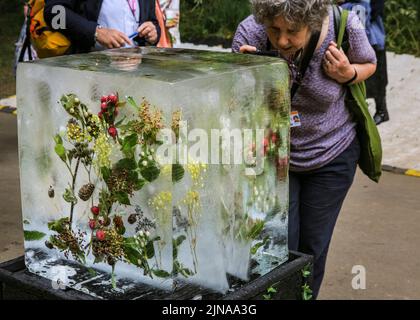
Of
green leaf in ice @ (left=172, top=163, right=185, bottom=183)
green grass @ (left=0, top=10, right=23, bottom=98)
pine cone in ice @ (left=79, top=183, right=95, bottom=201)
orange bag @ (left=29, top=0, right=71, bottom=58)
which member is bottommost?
green grass @ (left=0, top=10, right=23, bottom=98)

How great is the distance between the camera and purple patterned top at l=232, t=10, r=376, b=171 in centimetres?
281

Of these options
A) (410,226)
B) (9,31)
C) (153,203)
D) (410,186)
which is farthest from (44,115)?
(9,31)

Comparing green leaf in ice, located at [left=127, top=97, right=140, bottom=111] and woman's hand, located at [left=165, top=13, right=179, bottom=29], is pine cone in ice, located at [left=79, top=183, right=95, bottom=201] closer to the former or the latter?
green leaf in ice, located at [left=127, top=97, right=140, bottom=111]

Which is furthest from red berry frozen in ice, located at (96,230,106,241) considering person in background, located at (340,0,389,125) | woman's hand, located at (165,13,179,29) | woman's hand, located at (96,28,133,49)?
person in background, located at (340,0,389,125)

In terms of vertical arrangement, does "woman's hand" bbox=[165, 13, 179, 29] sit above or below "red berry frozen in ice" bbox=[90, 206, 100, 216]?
above

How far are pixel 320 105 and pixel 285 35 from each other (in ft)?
1.17

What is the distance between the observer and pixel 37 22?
11.9 ft

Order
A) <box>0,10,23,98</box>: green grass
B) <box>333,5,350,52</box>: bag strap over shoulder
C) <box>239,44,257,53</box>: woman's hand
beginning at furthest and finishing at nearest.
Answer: <box>0,10,23,98</box>: green grass, <box>333,5,350,52</box>: bag strap over shoulder, <box>239,44,257,53</box>: woman's hand

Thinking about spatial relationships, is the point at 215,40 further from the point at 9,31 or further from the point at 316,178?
the point at 316,178

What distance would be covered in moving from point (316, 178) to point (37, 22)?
1.47m

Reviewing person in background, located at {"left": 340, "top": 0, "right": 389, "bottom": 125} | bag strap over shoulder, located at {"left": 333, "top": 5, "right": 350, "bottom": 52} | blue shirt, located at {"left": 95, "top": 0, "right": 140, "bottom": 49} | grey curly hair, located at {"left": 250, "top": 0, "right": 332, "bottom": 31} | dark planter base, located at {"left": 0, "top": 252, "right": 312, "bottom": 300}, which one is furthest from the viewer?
person in background, located at {"left": 340, "top": 0, "right": 389, "bottom": 125}

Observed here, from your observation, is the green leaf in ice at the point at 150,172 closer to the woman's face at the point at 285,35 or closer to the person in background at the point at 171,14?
the woman's face at the point at 285,35

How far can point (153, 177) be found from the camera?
1.95 metres

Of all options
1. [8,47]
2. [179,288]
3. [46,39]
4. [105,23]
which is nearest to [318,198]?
[179,288]
